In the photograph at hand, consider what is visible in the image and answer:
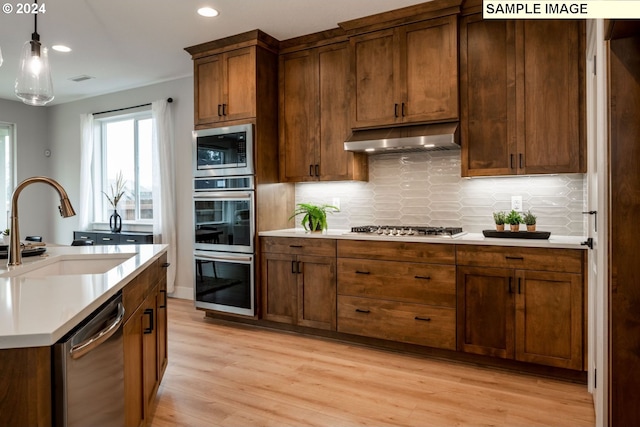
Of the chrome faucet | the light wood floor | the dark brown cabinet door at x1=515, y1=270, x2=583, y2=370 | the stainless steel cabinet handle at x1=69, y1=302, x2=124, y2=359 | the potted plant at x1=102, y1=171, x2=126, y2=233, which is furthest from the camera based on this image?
the potted plant at x1=102, y1=171, x2=126, y2=233

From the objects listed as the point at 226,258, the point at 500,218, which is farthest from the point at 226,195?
the point at 500,218

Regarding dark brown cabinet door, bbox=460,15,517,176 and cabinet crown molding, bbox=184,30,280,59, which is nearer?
dark brown cabinet door, bbox=460,15,517,176

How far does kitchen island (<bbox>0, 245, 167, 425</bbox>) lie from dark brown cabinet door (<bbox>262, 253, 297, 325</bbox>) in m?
1.28

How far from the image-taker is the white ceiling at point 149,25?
332 cm

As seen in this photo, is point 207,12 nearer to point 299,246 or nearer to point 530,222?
point 299,246

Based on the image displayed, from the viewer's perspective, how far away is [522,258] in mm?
2854

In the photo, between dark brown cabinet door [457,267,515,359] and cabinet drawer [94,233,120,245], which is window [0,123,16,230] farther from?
dark brown cabinet door [457,267,515,359]

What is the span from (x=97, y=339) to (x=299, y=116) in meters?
3.09

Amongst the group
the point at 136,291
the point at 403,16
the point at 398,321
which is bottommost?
the point at 398,321

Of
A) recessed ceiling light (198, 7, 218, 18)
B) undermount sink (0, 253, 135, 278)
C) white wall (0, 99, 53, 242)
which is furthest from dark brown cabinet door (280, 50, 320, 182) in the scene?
white wall (0, 99, 53, 242)

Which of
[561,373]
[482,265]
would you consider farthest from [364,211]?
[561,373]

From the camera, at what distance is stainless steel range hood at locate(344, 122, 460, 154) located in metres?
3.23

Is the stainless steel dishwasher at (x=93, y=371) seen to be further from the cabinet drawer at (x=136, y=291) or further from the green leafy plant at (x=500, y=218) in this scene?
the green leafy plant at (x=500, y=218)

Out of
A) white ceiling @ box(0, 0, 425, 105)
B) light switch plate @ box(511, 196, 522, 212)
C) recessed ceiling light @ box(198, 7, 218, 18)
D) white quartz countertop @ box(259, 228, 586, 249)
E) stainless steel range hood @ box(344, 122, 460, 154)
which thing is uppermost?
white ceiling @ box(0, 0, 425, 105)
